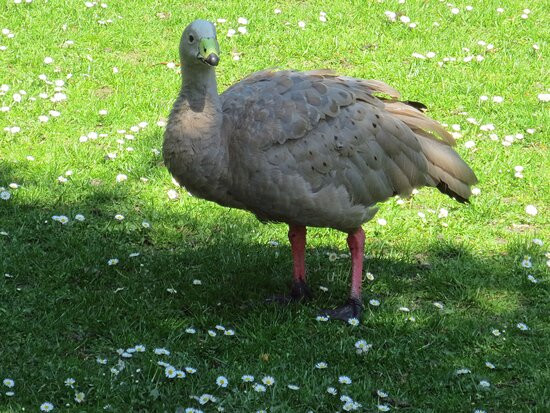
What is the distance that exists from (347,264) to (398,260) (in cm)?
44

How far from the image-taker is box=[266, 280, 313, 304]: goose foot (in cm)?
668

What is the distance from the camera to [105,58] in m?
10.2

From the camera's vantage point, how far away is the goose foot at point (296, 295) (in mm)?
6680

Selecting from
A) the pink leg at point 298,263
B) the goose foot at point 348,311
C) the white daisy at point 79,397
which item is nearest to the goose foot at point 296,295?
the pink leg at point 298,263

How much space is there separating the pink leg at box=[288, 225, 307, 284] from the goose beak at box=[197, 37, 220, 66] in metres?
1.60

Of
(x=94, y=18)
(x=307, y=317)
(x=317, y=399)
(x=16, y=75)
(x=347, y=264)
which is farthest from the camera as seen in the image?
(x=94, y=18)

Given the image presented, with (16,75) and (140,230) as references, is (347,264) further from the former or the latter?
(16,75)

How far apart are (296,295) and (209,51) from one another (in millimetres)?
2024

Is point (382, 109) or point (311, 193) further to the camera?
point (382, 109)

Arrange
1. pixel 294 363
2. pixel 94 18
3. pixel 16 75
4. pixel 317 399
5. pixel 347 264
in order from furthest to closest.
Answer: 1. pixel 94 18
2. pixel 16 75
3. pixel 347 264
4. pixel 294 363
5. pixel 317 399

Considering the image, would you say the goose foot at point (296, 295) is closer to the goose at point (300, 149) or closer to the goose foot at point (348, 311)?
the goose at point (300, 149)

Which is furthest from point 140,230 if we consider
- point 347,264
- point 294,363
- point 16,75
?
point 16,75

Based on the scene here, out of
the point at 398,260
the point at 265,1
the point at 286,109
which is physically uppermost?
the point at 286,109

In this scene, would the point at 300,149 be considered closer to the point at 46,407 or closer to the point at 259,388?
the point at 259,388
